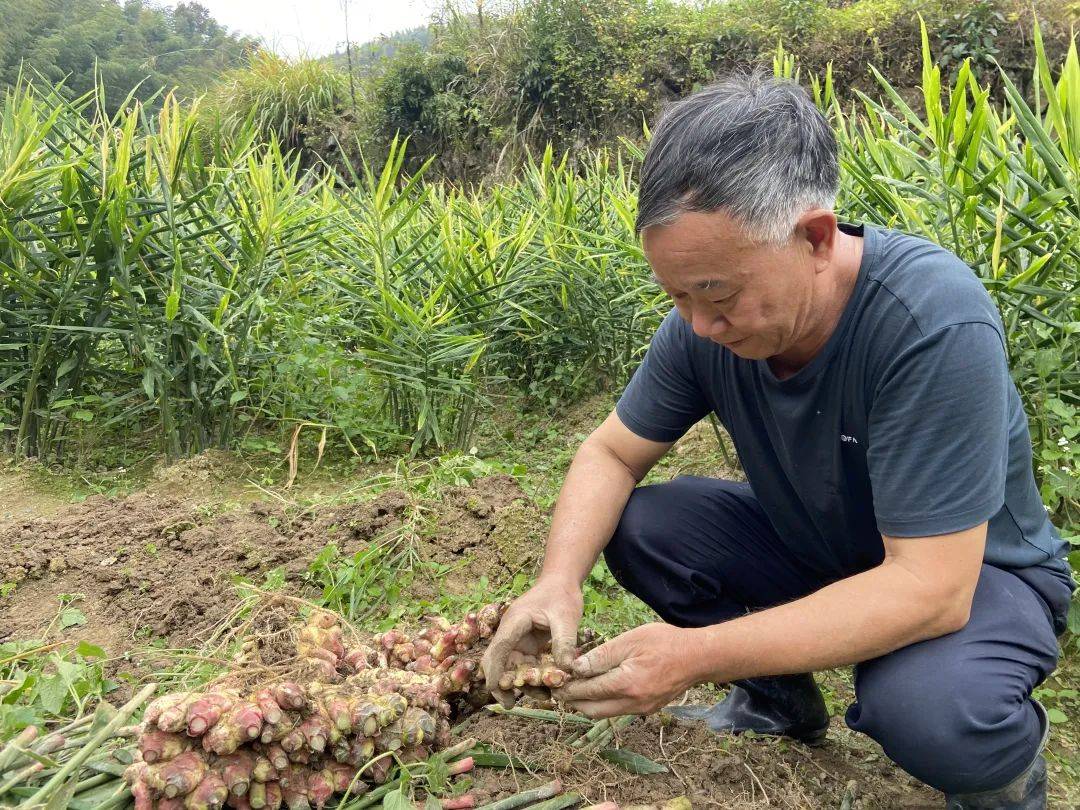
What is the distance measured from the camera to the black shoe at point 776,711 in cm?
194

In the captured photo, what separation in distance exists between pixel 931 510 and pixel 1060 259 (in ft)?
4.33

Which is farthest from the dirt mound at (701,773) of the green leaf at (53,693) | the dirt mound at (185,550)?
the dirt mound at (185,550)

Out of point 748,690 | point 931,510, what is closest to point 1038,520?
point 931,510

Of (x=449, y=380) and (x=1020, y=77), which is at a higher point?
(x=1020, y=77)

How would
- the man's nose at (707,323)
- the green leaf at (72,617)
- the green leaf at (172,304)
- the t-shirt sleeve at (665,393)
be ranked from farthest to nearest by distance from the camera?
1. the green leaf at (172,304)
2. the green leaf at (72,617)
3. the t-shirt sleeve at (665,393)
4. the man's nose at (707,323)

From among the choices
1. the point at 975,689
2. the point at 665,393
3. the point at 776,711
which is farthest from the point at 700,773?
the point at 665,393

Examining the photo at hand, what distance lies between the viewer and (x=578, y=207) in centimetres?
471

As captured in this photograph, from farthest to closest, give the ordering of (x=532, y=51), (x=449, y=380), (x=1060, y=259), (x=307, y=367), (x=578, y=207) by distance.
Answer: (x=532, y=51) < (x=578, y=207) < (x=307, y=367) < (x=449, y=380) < (x=1060, y=259)

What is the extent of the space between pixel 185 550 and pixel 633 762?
1799mm

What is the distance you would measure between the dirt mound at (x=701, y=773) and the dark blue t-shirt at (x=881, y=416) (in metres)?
0.41

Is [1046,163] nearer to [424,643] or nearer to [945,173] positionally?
[945,173]

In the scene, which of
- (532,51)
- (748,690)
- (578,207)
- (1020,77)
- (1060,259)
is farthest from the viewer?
(532,51)

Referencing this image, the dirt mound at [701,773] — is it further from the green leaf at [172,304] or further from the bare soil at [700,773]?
the green leaf at [172,304]

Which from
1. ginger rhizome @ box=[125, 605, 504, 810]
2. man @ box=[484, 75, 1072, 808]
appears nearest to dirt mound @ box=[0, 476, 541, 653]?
ginger rhizome @ box=[125, 605, 504, 810]
